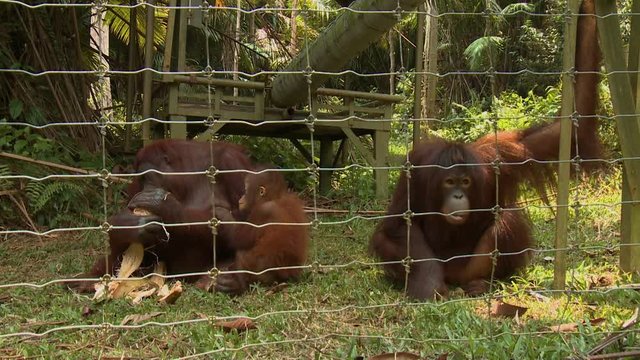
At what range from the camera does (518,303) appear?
3.10 metres

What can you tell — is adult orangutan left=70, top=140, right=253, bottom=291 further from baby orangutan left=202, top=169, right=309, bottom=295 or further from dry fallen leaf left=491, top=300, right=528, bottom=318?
dry fallen leaf left=491, top=300, right=528, bottom=318

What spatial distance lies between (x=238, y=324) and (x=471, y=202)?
1512mm

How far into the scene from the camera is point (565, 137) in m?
3.03

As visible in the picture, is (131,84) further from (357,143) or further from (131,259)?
(131,259)

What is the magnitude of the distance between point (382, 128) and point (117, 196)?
303 centimetres

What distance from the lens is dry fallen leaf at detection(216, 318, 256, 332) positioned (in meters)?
2.67

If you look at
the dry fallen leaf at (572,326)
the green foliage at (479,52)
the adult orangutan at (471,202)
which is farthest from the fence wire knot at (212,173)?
the green foliage at (479,52)

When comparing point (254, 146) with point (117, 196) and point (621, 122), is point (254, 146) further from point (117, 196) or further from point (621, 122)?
point (621, 122)

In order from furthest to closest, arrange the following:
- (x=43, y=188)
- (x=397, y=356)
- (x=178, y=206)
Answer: (x=43, y=188), (x=178, y=206), (x=397, y=356)

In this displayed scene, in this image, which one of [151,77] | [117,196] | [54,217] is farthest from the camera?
[151,77]

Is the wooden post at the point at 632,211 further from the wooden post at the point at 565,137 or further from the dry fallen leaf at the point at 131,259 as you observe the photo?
the dry fallen leaf at the point at 131,259

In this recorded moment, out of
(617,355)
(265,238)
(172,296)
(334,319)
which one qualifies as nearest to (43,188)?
(265,238)

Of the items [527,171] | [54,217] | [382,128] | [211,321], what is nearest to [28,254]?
[54,217]

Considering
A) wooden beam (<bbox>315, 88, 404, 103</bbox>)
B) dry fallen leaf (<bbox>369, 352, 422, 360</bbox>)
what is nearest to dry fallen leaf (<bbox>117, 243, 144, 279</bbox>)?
dry fallen leaf (<bbox>369, 352, 422, 360</bbox>)
